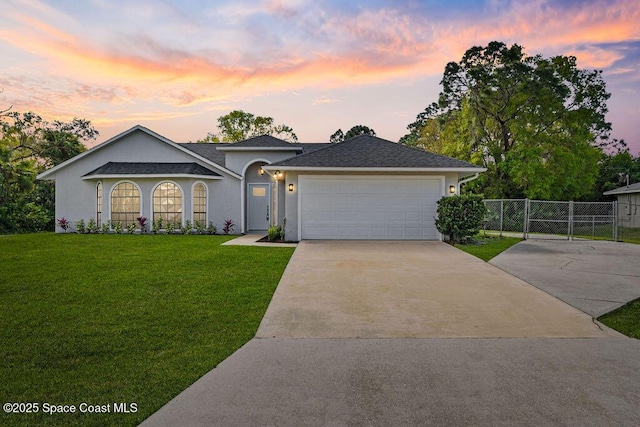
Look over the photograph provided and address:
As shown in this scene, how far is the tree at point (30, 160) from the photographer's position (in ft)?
61.7

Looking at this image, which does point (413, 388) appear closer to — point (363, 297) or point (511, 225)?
point (363, 297)

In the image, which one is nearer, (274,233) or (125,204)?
(274,233)

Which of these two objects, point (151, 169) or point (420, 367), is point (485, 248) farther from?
point (151, 169)

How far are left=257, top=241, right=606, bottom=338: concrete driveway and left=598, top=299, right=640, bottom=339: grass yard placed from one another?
266 millimetres

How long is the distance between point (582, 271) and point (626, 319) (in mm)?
3605

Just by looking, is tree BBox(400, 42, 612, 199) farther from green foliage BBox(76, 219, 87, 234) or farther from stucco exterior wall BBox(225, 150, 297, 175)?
green foliage BBox(76, 219, 87, 234)

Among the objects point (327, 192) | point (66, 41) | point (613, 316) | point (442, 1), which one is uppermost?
point (442, 1)

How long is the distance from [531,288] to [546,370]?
11.5 feet

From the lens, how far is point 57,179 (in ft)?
53.4

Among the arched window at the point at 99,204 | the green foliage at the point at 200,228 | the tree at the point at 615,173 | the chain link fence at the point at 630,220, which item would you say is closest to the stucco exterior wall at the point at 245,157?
the green foliage at the point at 200,228

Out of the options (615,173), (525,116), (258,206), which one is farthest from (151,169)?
(615,173)

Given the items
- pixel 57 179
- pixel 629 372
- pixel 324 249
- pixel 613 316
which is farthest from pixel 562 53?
pixel 57 179

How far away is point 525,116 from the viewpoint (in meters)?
23.4

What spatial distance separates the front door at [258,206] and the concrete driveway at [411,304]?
8.46 metres
